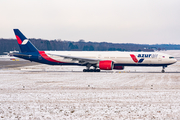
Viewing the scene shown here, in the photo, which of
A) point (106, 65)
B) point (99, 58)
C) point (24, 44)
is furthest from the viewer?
point (24, 44)

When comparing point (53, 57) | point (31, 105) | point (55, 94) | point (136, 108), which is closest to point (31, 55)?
point (53, 57)

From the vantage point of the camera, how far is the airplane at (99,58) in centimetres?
4541

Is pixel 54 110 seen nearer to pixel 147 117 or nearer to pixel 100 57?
pixel 147 117

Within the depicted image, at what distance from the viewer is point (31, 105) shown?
17.1 metres

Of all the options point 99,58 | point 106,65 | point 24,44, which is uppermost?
point 24,44

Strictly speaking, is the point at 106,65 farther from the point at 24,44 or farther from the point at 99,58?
the point at 24,44

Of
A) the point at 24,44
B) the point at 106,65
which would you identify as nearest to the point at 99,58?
the point at 106,65

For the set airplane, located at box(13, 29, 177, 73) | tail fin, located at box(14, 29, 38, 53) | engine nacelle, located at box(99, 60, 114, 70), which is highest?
tail fin, located at box(14, 29, 38, 53)

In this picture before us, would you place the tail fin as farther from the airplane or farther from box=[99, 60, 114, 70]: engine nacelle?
box=[99, 60, 114, 70]: engine nacelle

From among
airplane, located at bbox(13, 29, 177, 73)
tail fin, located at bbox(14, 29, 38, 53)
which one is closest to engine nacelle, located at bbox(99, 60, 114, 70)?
airplane, located at bbox(13, 29, 177, 73)

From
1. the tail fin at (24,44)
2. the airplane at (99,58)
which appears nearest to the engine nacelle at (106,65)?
the airplane at (99,58)

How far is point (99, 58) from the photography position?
4694 cm

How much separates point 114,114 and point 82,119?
2.05 metres

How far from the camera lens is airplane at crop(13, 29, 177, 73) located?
45406 mm
